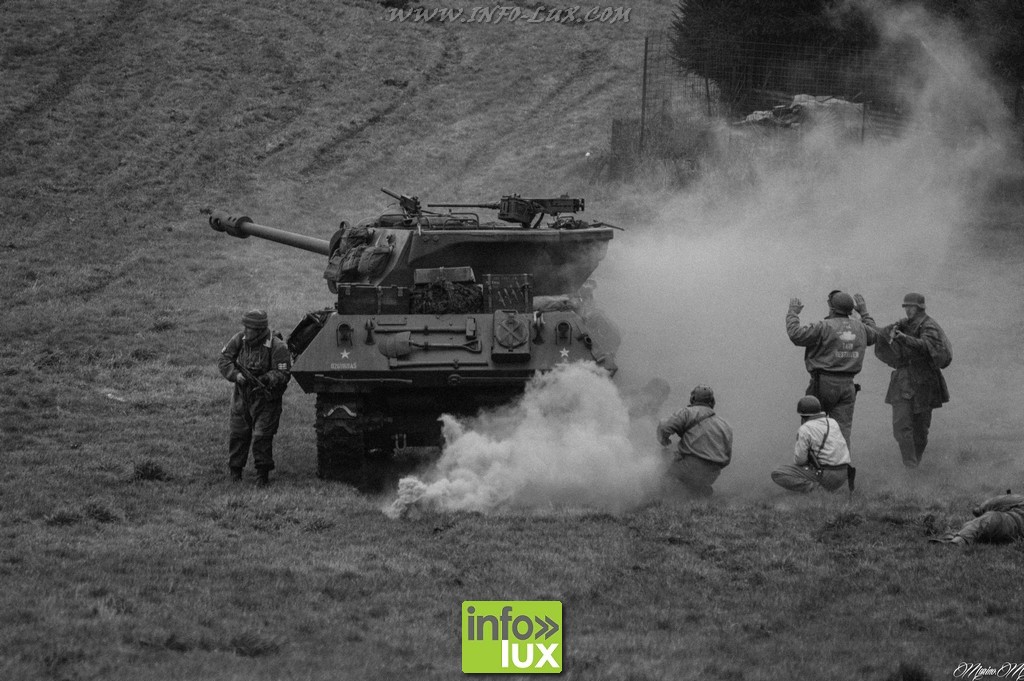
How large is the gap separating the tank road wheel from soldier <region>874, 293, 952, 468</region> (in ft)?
16.7

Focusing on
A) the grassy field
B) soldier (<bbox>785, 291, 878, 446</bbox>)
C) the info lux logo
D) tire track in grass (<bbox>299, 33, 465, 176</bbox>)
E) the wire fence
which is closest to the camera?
the info lux logo

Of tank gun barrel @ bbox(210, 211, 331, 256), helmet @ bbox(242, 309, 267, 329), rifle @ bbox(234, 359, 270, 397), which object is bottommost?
rifle @ bbox(234, 359, 270, 397)

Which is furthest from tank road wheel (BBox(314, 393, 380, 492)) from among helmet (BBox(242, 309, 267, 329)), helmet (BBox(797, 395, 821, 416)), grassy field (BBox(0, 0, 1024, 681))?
helmet (BBox(797, 395, 821, 416))

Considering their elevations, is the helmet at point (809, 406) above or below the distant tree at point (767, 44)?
below

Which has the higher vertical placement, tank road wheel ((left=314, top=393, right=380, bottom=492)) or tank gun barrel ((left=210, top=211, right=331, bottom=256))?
tank gun barrel ((left=210, top=211, right=331, bottom=256))

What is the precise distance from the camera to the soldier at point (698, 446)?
1162 centimetres

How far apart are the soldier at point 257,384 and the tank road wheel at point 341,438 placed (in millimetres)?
438

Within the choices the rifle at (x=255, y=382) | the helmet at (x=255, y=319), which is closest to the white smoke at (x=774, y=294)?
the rifle at (x=255, y=382)

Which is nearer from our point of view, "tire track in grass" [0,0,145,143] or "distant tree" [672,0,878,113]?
"distant tree" [672,0,878,113]

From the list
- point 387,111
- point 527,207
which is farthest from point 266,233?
point 387,111

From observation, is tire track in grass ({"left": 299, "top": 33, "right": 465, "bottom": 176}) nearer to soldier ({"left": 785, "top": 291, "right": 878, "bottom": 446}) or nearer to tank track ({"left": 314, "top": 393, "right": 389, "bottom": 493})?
tank track ({"left": 314, "top": 393, "right": 389, "bottom": 493})

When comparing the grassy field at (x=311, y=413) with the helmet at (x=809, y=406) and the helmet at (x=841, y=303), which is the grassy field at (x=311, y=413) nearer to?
the helmet at (x=809, y=406)

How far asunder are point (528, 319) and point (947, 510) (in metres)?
4.09

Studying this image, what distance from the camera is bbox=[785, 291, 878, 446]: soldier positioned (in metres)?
12.5
